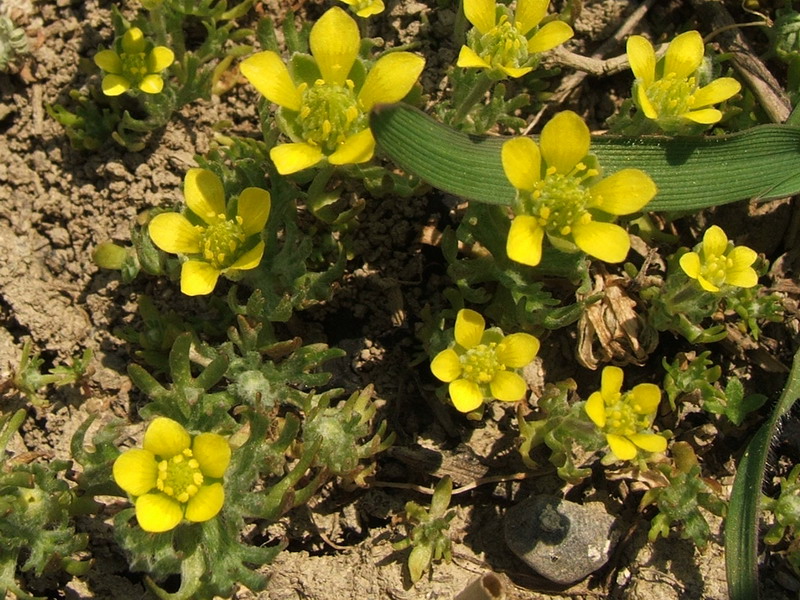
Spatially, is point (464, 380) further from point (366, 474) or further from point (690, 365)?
point (690, 365)

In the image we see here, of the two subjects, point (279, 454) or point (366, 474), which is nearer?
point (279, 454)

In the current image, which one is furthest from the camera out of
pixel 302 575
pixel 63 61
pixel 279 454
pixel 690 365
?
pixel 63 61

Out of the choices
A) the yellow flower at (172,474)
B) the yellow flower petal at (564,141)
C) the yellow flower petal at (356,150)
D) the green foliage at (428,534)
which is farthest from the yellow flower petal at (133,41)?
the green foliage at (428,534)

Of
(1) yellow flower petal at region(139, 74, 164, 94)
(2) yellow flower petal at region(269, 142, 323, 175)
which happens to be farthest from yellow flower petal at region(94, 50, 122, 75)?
(2) yellow flower petal at region(269, 142, 323, 175)

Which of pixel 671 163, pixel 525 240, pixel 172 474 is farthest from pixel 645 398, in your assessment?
pixel 172 474

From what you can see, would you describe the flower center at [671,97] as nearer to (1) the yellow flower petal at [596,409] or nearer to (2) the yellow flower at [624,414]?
(2) the yellow flower at [624,414]

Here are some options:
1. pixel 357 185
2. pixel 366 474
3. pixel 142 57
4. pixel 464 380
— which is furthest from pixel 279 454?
pixel 142 57
